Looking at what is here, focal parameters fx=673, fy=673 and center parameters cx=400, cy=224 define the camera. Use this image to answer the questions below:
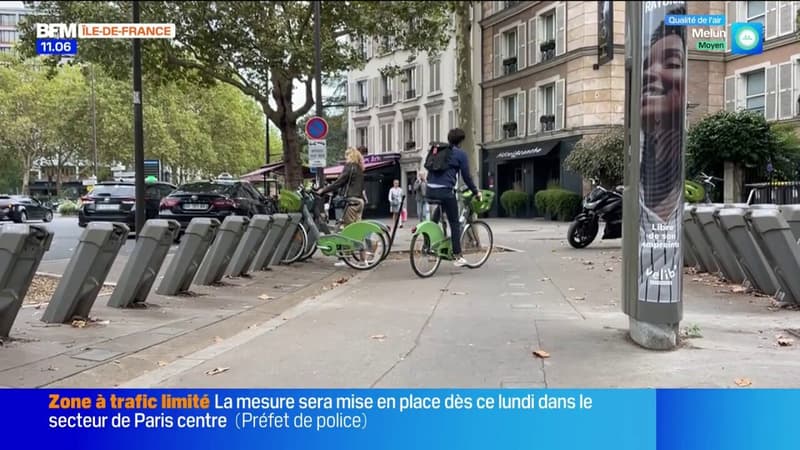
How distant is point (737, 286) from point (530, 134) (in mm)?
3495

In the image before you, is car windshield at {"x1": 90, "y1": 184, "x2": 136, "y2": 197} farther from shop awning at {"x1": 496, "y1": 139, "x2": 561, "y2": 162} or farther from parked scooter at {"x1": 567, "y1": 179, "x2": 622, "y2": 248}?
shop awning at {"x1": 496, "y1": 139, "x2": 561, "y2": 162}

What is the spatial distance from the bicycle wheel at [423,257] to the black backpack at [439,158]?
0.79 metres

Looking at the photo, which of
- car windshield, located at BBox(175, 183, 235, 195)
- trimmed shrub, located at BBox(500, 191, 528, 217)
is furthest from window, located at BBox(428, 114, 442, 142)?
car windshield, located at BBox(175, 183, 235, 195)

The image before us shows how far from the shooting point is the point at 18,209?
1917 cm

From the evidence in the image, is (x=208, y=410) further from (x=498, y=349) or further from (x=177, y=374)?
(x=498, y=349)

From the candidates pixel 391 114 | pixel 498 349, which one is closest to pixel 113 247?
pixel 391 114

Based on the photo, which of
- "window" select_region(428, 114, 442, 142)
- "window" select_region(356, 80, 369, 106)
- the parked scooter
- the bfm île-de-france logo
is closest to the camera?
the bfm île-de-france logo

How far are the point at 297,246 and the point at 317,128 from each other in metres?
1.91

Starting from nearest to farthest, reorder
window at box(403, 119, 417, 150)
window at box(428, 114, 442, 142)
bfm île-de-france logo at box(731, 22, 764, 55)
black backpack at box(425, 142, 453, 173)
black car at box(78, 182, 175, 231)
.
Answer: bfm île-de-france logo at box(731, 22, 764, 55), window at box(403, 119, 417, 150), window at box(428, 114, 442, 142), black backpack at box(425, 142, 453, 173), black car at box(78, 182, 175, 231)

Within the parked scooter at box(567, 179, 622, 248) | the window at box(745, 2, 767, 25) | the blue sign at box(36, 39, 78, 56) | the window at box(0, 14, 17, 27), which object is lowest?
the parked scooter at box(567, 179, 622, 248)

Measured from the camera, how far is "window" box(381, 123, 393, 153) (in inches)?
252

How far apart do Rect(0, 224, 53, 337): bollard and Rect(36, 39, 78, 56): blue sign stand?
3.75ft

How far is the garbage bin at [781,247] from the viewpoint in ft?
17.8

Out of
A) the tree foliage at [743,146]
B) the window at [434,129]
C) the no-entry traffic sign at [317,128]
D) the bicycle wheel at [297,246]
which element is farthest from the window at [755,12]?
the tree foliage at [743,146]
